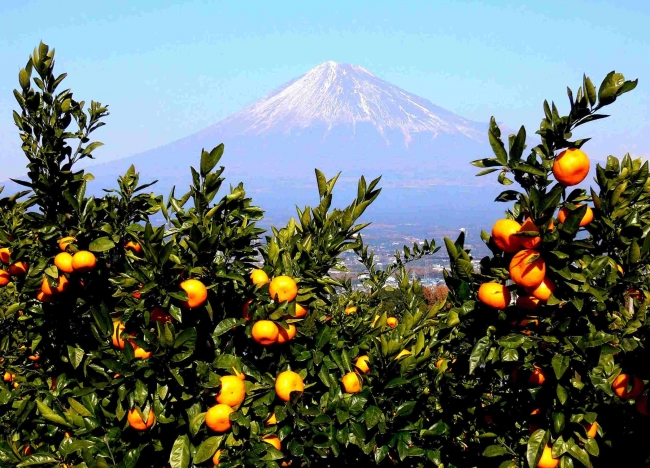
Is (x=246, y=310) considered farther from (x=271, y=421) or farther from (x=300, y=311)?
(x=271, y=421)

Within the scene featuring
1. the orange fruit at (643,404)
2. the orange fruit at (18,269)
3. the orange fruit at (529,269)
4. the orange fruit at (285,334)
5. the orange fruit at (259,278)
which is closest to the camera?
the orange fruit at (529,269)

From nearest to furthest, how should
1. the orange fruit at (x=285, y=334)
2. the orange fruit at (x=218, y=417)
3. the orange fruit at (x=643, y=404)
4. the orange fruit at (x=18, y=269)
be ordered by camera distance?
the orange fruit at (x=643, y=404) < the orange fruit at (x=218, y=417) < the orange fruit at (x=285, y=334) < the orange fruit at (x=18, y=269)

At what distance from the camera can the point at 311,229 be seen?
110 inches

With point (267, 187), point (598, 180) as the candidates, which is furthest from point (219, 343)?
point (267, 187)

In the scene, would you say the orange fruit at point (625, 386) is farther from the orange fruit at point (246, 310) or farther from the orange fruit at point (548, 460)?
the orange fruit at point (246, 310)

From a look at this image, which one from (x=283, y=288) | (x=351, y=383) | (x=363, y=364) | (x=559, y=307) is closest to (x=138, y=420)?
(x=283, y=288)

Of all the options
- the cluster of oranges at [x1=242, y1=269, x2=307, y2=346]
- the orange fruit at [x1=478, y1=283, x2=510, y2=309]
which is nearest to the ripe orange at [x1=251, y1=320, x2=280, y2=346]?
the cluster of oranges at [x1=242, y1=269, x2=307, y2=346]

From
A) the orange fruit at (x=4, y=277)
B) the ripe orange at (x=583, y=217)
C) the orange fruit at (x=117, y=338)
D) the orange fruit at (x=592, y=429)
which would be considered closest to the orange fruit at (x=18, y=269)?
the orange fruit at (x=4, y=277)

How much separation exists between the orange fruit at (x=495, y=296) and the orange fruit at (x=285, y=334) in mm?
735

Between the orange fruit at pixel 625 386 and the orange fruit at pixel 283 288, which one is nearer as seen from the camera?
the orange fruit at pixel 625 386

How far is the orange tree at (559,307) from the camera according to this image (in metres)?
2.14

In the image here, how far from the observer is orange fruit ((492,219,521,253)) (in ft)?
7.27

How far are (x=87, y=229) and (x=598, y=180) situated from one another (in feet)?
7.06

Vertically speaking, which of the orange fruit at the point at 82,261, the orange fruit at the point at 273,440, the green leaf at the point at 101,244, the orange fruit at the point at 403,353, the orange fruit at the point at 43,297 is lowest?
the orange fruit at the point at 273,440
